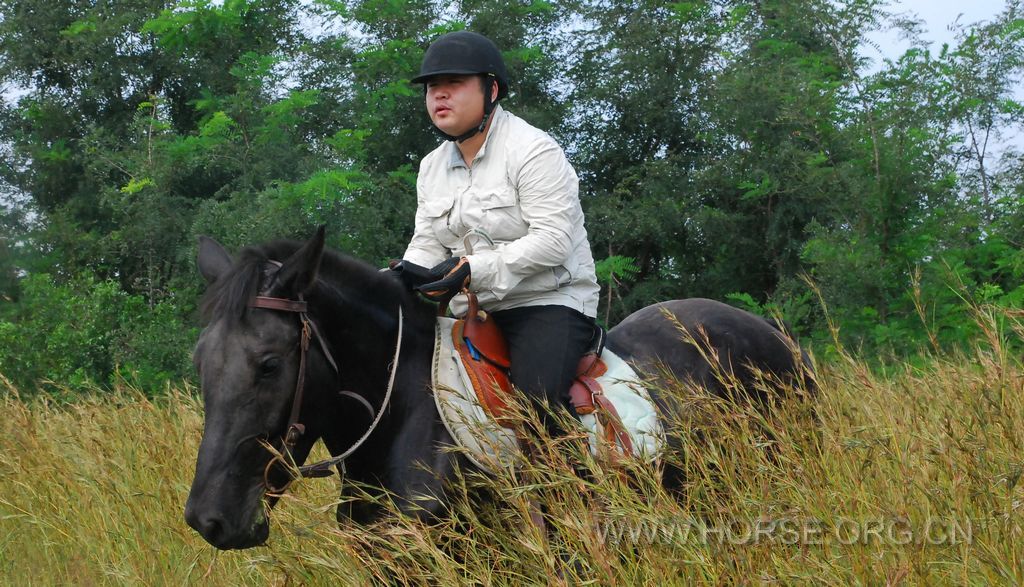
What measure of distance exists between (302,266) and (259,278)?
0.15 metres

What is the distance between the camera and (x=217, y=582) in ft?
13.4

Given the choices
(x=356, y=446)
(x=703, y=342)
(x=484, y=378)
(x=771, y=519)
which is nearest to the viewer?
(x=771, y=519)

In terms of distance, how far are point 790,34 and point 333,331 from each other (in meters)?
11.6

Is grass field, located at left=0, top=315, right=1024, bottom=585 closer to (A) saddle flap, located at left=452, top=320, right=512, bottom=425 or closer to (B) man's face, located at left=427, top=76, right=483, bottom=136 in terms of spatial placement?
(A) saddle flap, located at left=452, top=320, right=512, bottom=425

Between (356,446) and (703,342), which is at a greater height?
(703,342)

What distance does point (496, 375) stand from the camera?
3.51m

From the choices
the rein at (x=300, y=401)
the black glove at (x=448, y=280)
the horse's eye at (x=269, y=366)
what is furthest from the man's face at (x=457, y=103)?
the horse's eye at (x=269, y=366)

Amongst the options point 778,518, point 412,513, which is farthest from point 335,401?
point 778,518

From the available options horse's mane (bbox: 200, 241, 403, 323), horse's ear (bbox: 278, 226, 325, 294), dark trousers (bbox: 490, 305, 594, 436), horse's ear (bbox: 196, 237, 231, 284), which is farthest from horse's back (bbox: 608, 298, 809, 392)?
horse's ear (bbox: 196, 237, 231, 284)

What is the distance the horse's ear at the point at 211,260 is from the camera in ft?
11.1

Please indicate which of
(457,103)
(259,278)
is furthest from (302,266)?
(457,103)

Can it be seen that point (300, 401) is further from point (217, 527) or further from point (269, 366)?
point (217, 527)

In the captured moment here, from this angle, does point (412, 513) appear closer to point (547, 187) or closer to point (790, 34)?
point (547, 187)

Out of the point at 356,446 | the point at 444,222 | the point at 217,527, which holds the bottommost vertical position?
the point at 217,527
